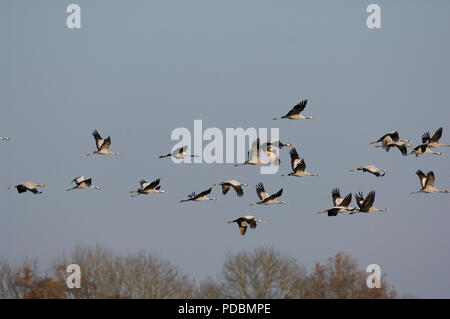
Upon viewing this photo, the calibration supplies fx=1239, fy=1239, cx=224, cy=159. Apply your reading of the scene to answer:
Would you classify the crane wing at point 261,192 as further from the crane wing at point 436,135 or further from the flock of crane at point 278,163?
the crane wing at point 436,135

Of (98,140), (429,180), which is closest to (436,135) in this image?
(429,180)

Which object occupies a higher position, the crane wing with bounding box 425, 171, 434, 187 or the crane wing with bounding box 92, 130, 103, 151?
the crane wing with bounding box 92, 130, 103, 151

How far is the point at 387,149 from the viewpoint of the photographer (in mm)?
62344

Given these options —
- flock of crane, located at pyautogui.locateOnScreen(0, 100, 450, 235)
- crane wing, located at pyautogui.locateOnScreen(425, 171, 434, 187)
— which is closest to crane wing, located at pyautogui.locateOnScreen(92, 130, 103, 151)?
flock of crane, located at pyautogui.locateOnScreen(0, 100, 450, 235)

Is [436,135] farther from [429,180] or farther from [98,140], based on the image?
[98,140]

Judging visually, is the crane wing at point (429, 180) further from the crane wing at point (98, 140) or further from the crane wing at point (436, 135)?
the crane wing at point (98, 140)

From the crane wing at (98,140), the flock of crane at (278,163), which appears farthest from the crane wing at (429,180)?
the crane wing at (98,140)

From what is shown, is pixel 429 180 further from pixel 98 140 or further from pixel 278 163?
pixel 98 140

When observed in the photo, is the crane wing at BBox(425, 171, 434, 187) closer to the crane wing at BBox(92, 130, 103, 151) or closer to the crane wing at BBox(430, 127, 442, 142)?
the crane wing at BBox(430, 127, 442, 142)

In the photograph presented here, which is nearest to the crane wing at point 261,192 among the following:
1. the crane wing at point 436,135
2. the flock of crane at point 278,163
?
the flock of crane at point 278,163

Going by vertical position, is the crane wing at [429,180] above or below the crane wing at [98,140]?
below
